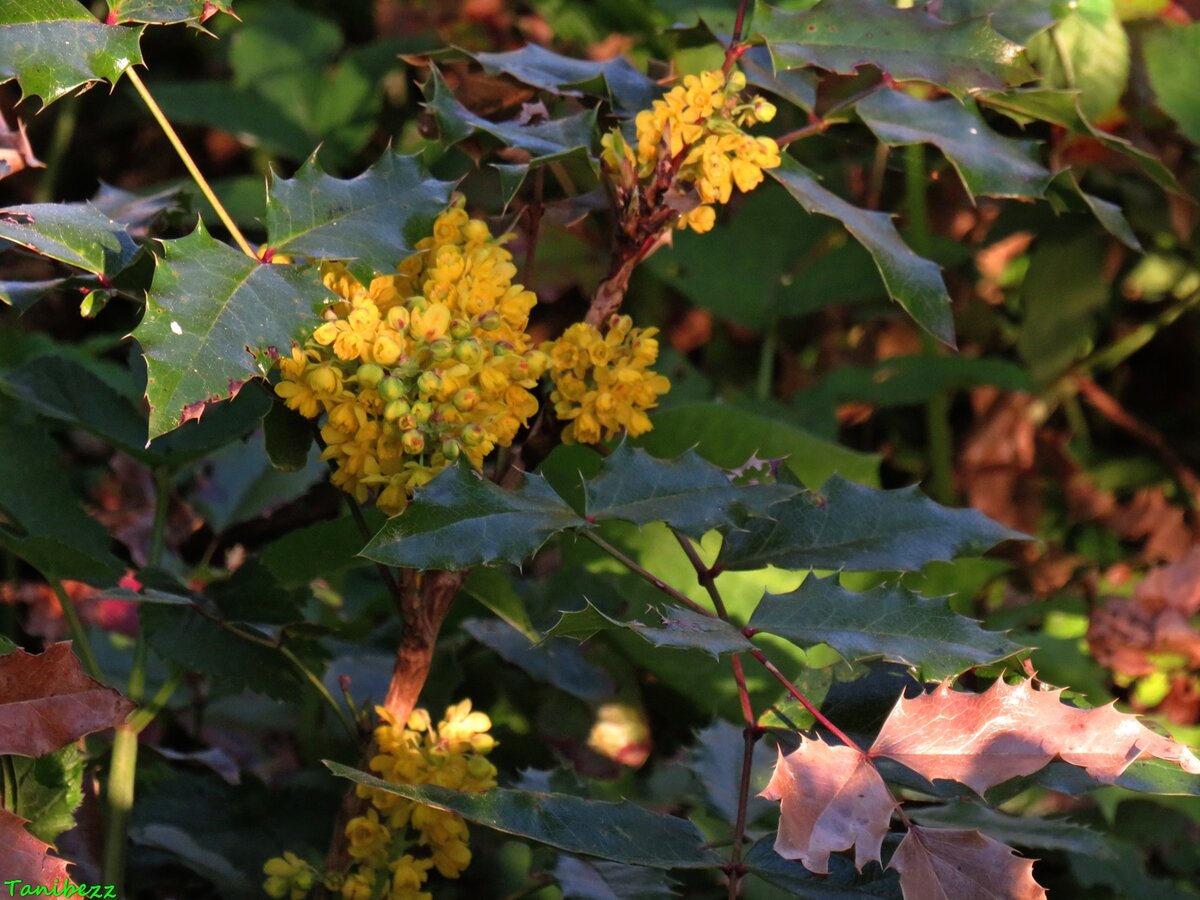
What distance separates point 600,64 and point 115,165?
182 cm

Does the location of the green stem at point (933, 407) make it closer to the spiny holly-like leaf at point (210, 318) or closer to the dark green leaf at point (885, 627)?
the dark green leaf at point (885, 627)

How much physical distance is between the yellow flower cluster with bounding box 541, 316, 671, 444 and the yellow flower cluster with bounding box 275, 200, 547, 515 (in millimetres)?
25

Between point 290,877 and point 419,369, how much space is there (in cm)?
40

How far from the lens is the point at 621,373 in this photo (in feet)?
2.78

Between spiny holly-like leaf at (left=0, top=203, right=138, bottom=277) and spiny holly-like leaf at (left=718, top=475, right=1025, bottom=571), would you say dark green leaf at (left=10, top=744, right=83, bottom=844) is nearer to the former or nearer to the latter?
spiny holly-like leaf at (left=0, top=203, right=138, bottom=277)

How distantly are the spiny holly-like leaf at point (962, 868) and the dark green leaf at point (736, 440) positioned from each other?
0.64m

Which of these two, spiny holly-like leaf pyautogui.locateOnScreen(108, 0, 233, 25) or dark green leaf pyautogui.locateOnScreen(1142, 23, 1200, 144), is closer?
spiny holly-like leaf pyautogui.locateOnScreen(108, 0, 233, 25)

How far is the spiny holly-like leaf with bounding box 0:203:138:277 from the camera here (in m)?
0.76

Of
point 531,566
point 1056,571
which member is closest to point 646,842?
point 531,566

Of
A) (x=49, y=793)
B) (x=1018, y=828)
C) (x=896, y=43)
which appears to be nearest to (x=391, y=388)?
(x=49, y=793)

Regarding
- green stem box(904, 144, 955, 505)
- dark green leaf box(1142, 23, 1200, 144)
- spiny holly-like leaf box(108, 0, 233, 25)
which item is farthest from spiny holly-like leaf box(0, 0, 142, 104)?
dark green leaf box(1142, 23, 1200, 144)

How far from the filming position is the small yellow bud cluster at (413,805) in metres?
0.86

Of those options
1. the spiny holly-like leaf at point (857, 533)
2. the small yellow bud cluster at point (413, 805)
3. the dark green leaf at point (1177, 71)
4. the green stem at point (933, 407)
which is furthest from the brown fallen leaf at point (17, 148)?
the dark green leaf at point (1177, 71)

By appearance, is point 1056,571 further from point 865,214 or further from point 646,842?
point 646,842
